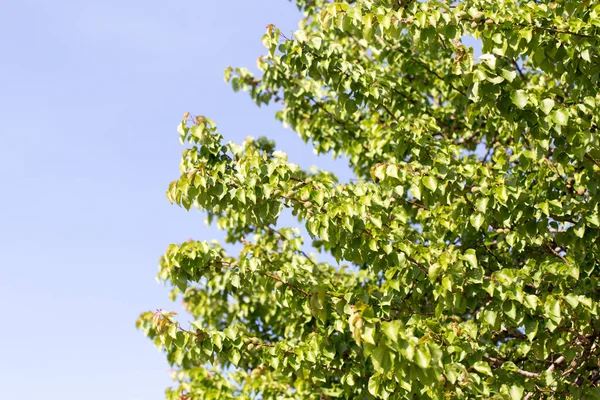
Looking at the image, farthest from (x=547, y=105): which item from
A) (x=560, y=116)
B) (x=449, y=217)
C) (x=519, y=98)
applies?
(x=449, y=217)

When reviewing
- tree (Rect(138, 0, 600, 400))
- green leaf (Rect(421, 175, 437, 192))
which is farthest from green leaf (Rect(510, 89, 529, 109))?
green leaf (Rect(421, 175, 437, 192))

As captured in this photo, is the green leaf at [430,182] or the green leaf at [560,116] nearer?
the green leaf at [560,116]

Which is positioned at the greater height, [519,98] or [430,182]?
[519,98]

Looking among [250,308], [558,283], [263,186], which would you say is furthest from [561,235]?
[250,308]

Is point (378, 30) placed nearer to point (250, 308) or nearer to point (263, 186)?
point (263, 186)

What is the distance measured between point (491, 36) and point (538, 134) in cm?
90

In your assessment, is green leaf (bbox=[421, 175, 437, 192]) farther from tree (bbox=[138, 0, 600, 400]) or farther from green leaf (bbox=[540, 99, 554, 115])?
green leaf (bbox=[540, 99, 554, 115])

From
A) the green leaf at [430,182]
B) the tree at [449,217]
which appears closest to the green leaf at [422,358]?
the tree at [449,217]

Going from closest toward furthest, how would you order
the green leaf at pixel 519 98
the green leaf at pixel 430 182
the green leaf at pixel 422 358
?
1. the green leaf at pixel 422 358
2. the green leaf at pixel 519 98
3. the green leaf at pixel 430 182

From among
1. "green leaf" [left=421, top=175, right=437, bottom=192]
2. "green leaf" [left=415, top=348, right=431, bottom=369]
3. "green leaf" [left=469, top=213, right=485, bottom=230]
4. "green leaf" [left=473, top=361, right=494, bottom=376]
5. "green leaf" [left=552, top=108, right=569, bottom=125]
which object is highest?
"green leaf" [left=552, top=108, right=569, bottom=125]

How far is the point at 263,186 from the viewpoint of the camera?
547 centimetres

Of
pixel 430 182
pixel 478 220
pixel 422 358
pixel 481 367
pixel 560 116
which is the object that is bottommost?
pixel 422 358

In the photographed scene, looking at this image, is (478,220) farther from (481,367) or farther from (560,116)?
(481,367)

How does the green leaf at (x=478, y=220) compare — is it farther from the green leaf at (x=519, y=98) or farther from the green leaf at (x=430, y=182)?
the green leaf at (x=519, y=98)
